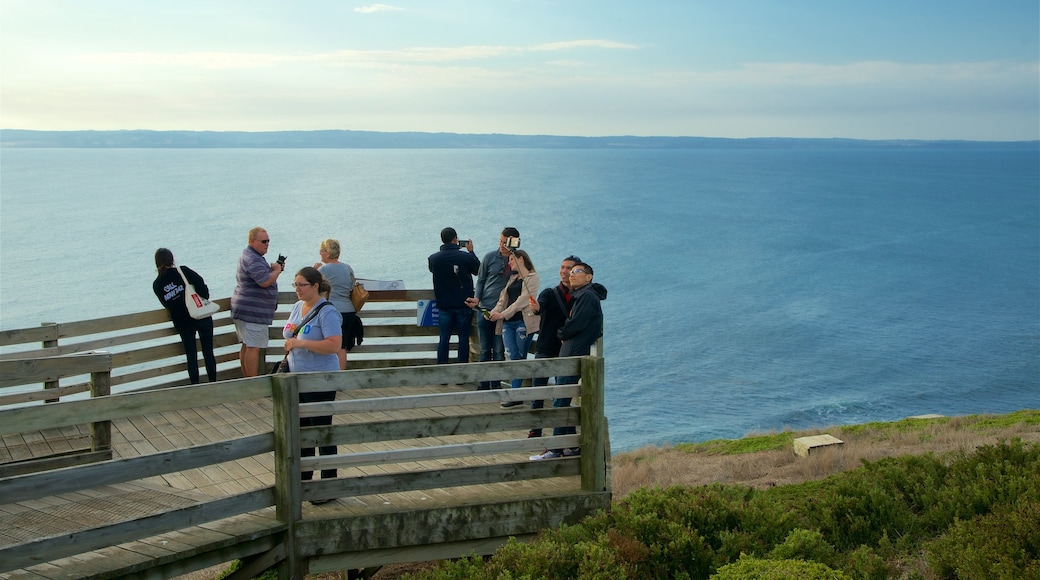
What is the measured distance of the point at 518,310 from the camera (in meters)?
10.6

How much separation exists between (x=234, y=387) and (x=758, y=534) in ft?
12.9

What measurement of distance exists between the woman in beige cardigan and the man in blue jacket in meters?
0.59

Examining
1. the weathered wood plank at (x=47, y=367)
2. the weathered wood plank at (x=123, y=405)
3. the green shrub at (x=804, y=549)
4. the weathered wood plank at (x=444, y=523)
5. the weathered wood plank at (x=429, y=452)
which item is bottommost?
the weathered wood plank at (x=444, y=523)

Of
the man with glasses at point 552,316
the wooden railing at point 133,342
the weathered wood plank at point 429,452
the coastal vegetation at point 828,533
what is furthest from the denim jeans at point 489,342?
the weathered wood plank at point 429,452

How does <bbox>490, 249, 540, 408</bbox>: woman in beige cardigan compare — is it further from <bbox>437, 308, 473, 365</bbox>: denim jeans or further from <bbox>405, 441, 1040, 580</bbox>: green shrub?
<bbox>405, 441, 1040, 580</bbox>: green shrub

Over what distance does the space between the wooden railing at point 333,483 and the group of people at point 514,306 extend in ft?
4.10

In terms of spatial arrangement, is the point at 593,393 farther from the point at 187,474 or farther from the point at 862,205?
the point at 862,205

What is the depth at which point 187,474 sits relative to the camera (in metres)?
8.22

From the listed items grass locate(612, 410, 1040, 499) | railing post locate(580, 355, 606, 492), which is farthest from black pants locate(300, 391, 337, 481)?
grass locate(612, 410, 1040, 499)

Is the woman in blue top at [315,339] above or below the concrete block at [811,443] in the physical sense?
above

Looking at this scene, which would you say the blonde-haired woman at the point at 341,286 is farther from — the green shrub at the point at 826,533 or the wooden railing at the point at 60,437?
the green shrub at the point at 826,533

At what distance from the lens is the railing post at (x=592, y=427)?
286 inches

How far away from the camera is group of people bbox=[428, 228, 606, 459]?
28.8 ft

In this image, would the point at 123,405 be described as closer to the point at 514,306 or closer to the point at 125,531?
the point at 125,531
